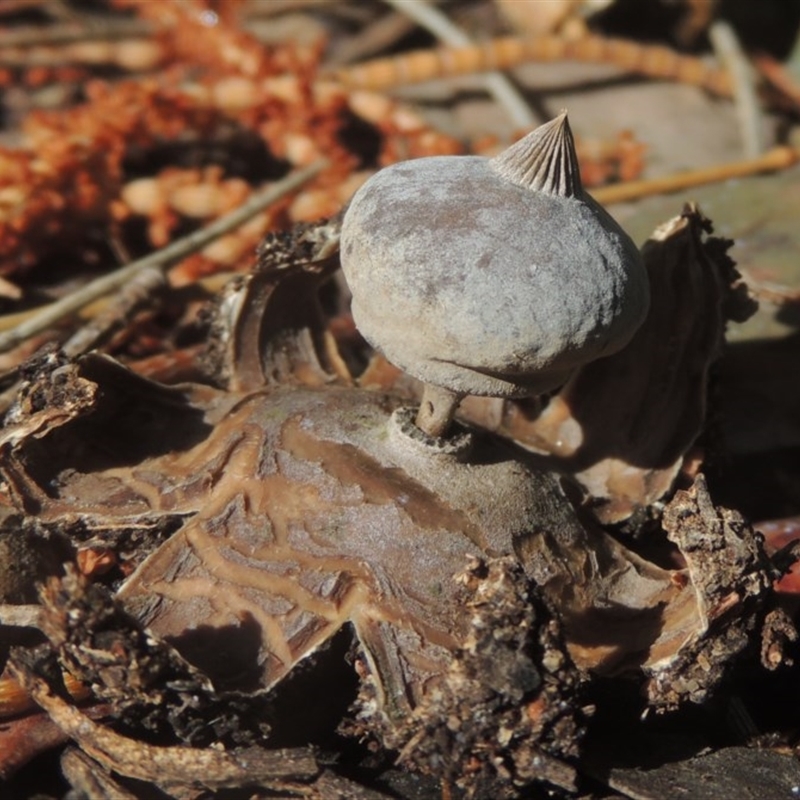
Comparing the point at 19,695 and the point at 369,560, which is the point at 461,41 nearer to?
the point at 369,560

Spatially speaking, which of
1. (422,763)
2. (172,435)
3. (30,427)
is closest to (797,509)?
(422,763)

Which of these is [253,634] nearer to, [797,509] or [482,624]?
[482,624]

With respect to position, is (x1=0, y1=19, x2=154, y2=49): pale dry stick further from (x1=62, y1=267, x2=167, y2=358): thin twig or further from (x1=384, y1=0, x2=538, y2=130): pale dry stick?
(x1=62, y1=267, x2=167, y2=358): thin twig

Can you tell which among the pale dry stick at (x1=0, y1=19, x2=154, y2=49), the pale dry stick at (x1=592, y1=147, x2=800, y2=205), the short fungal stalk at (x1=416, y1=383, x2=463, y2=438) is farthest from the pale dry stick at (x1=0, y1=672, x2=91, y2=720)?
the pale dry stick at (x1=0, y1=19, x2=154, y2=49)

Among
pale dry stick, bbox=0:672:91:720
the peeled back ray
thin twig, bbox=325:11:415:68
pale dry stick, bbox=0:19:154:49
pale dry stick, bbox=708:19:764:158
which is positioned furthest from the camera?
thin twig, bbox=325:11:415:68

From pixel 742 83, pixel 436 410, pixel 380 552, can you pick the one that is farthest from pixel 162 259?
pixel 742 83

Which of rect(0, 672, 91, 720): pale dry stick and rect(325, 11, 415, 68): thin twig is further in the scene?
rect(325, 11, 415, 68): thin twig

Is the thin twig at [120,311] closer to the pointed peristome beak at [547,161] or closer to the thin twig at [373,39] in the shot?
the pointed peristome beak at [547,161]
